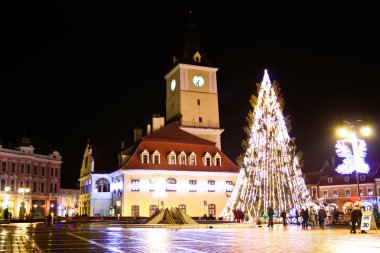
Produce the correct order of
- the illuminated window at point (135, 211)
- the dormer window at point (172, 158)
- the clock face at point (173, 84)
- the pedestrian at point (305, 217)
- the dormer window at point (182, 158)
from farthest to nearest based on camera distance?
the clock face at point (173, 84), the dormer window at point (182, 158), the dormer window at point (172, 158), the illuminated window at point (135, 211), the pedestrian at point (305, 217)

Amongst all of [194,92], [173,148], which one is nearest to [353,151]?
[173,148]

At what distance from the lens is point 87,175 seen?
6431cm

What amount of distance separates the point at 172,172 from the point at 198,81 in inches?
752

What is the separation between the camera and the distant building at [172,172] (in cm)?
5219

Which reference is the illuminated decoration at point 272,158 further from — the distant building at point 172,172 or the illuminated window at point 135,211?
the illuminated window at point 135,211

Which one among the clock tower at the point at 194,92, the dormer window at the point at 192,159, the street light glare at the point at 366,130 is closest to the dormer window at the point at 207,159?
the dormer window at the point at 192,159

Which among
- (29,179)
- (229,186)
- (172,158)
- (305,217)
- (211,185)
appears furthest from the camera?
(29,179)

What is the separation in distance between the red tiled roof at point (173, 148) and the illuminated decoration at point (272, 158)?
19120 millimetres

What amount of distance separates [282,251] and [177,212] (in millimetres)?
21790

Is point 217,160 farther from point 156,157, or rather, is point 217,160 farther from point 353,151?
point 353,151

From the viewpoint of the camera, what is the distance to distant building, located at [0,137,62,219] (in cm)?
7275

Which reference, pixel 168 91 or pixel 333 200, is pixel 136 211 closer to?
pixel 168 91

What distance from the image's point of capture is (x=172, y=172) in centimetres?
5347

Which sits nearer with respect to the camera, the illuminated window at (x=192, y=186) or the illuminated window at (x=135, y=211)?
the illuminated window at (x=135, y=211)
